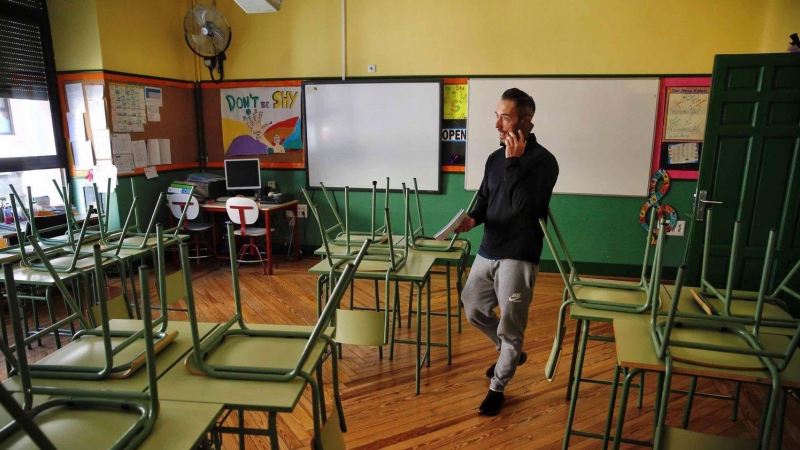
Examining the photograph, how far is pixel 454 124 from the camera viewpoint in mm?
4621

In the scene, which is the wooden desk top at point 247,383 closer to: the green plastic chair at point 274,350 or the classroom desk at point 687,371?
the green plastic chair at point 274,350

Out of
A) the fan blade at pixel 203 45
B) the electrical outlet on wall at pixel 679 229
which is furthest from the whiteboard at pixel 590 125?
the fan blade at pixel 203 45

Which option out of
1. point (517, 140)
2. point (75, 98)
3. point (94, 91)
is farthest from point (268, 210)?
point (517, 140)

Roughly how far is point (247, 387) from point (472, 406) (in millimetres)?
1520

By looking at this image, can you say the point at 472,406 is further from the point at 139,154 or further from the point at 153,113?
the point at 153,113

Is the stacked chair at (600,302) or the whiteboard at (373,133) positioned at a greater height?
the whiteboard at (373,133)

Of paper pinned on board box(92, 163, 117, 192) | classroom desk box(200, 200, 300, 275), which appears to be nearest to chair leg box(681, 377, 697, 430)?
classroom desk box(200, 200, 300, 275)

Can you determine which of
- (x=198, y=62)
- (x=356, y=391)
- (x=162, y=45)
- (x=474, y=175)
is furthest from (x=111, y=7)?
(x=356, y=391)

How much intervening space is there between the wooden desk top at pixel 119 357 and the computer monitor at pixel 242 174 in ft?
11.4

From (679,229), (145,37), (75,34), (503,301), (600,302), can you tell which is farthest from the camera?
(145,37)

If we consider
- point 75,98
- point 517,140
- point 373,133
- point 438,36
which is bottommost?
point 517,140

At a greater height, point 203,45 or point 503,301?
point 203,45

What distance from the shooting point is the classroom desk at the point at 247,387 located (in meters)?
1.14

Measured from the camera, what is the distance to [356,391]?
2.56 metres
